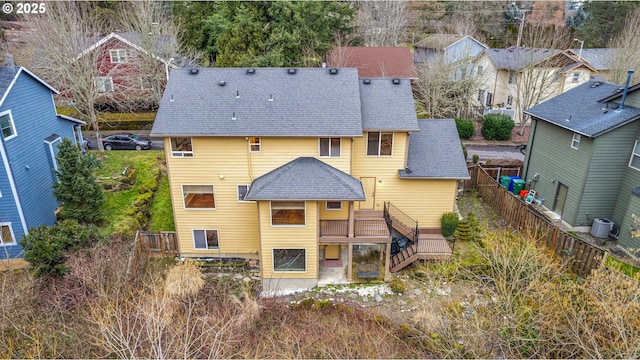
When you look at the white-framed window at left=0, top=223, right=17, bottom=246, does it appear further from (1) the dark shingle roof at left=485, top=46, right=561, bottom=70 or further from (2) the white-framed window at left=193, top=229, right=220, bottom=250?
(1) the dark shingle roof at left=485, top=46, right=561, bottom=70

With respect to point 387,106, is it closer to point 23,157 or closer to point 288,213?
point 288,213

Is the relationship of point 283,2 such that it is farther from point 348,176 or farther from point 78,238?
point 78,238

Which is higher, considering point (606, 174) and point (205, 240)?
point (606, 174)

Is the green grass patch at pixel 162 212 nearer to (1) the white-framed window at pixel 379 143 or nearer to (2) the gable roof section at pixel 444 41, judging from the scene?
(1) the white-framed window at pixel 379 143


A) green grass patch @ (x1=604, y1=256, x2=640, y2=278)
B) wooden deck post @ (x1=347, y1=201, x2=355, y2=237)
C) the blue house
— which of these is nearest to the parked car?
the blue house

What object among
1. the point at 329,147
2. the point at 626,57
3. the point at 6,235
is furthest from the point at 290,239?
the point at 626,57


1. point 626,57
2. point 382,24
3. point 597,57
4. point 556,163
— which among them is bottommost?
point 556,163

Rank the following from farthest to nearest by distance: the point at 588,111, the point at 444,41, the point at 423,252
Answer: the point at 444,41 < the point at 588,111 < the point at 423,252
